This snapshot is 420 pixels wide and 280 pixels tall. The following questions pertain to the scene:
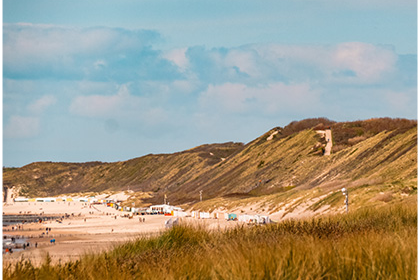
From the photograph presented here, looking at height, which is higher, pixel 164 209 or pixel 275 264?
pixel 275 264

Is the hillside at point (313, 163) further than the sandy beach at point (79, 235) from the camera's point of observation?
Yes

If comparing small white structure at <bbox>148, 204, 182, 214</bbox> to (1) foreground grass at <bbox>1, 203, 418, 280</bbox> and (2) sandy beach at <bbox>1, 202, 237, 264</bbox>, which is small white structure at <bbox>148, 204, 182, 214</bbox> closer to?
(2) sandy beach at <bbox>1, 202, 237, 264</bbox>

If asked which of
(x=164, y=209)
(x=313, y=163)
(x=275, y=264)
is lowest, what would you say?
(x=164, y=209)

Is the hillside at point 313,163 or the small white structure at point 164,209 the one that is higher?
the hillside at point 313,163

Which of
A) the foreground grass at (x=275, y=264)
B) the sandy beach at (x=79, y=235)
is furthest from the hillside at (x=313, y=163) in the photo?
the foreground grass at (x=275, y=264)

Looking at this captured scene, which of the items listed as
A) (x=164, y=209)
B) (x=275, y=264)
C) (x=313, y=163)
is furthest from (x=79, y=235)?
(x=275, y=264)

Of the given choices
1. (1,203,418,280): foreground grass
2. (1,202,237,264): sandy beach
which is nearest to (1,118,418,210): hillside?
(1,202,237,264): sandy beach

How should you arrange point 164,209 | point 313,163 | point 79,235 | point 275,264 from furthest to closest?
point 313,163 → point 164,209 → point 79,235 → point 275,264

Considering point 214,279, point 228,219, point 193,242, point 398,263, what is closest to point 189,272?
point 214,279

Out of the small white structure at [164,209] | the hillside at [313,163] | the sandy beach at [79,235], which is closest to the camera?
the sandy beach at [79,235]

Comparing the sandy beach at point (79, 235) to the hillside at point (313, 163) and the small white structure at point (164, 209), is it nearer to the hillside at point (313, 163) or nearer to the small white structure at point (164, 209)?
the small white structure at point (164, 209)

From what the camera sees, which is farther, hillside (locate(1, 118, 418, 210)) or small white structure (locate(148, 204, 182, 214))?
small white structure (locate(148, 204, 182, 214))

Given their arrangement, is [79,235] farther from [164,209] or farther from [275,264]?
[275,264]

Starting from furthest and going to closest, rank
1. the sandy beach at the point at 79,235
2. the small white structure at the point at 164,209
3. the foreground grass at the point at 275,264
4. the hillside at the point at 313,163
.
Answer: the small white structure at the point at 164,209 → the hillside at the point at 313,163 → the sandy beach at the point at 79,235 → the foreground grass at the point at 275,264
